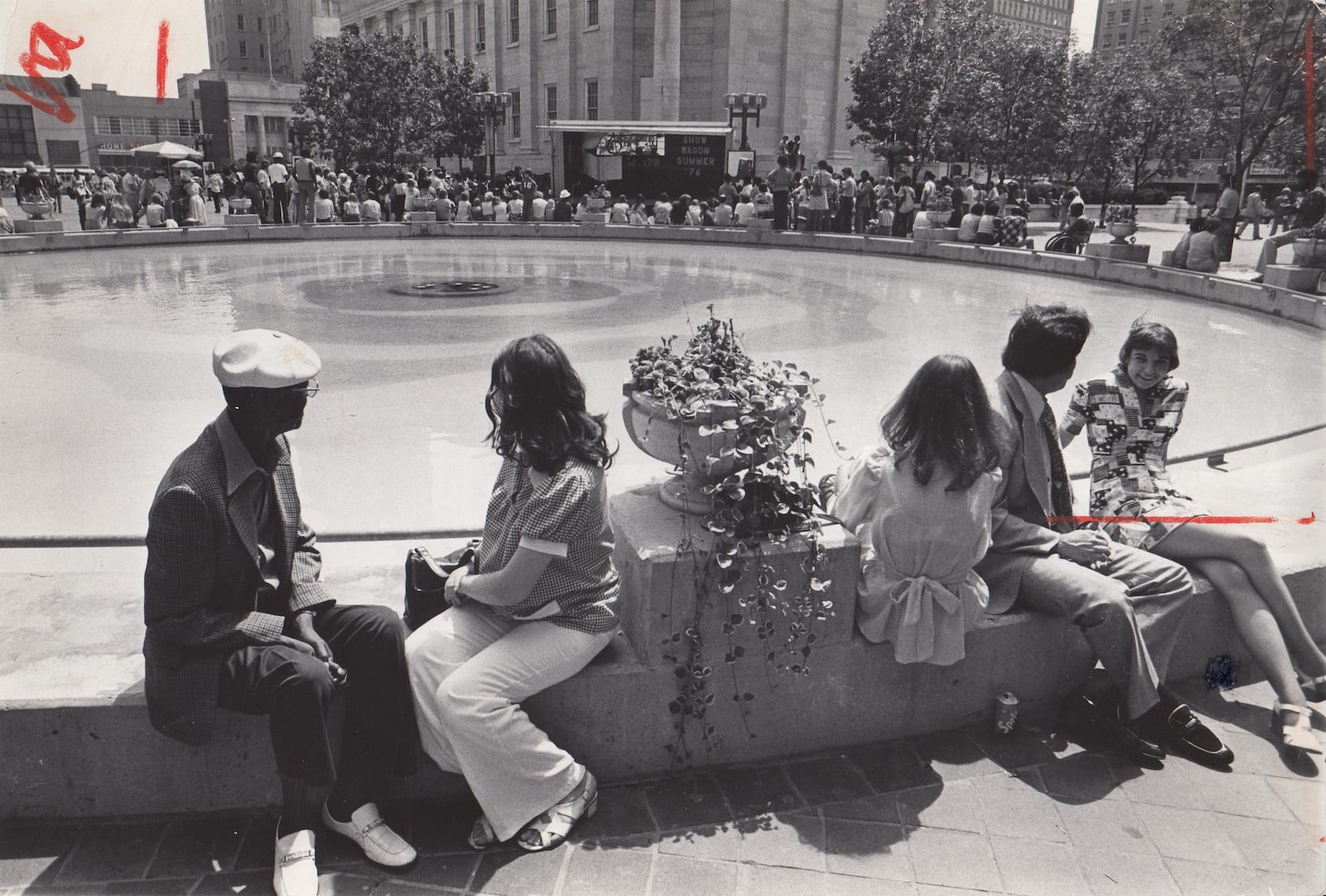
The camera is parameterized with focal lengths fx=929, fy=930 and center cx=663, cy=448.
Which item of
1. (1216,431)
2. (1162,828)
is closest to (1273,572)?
(1162,828)

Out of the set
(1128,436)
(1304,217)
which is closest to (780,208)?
(1304,217)

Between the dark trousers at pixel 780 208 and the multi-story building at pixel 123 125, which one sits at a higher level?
the multi-story building at pixel 123 125

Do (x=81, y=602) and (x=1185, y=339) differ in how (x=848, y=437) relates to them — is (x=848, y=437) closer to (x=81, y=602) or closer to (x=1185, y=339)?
(x=81, y=602)

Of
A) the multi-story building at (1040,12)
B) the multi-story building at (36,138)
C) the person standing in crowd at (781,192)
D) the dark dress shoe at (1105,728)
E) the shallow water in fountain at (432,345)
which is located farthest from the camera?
the multi-story building at (1040,12)

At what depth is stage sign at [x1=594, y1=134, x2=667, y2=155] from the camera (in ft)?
99.8

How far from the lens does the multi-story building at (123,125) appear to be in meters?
72.3

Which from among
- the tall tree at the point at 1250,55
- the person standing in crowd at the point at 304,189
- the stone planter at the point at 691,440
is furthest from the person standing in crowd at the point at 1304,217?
the person standing in crowd at the point at 304,189

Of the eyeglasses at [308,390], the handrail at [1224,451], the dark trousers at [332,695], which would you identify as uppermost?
the eyeglasses at [308,390]

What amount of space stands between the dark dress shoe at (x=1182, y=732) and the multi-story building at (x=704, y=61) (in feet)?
139

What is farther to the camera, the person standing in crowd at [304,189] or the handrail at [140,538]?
the person standing in crowd at [304,189]

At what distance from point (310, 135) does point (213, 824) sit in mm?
43450

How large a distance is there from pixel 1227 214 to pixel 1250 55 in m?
3.57

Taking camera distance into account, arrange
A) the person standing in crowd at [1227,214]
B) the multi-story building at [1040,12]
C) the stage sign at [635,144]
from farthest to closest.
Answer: the multi-story building at [1040,12]
the stage sign at [635,144]
the person standing in crowd at [1227,214]

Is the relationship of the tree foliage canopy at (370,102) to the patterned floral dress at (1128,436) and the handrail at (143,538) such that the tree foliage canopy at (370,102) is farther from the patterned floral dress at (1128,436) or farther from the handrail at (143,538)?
the patterned floral dress at (1128,436)
